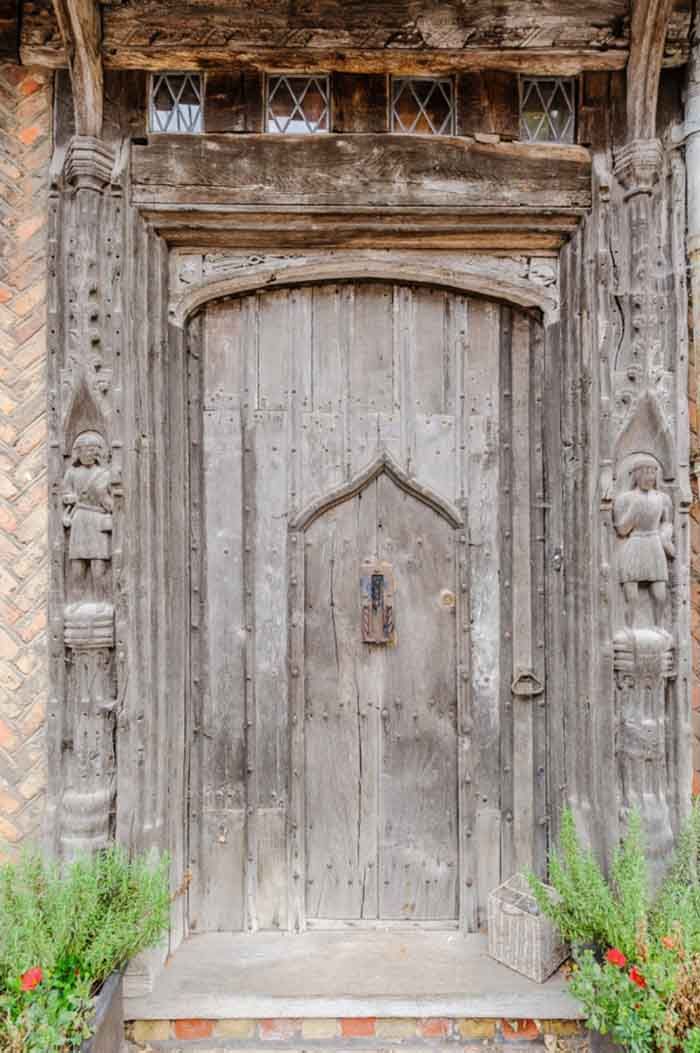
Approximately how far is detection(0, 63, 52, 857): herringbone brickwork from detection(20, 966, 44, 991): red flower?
2.67 ft

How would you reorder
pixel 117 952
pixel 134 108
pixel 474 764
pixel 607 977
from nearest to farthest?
Result: pixel 607 977, pixel 117 952, pixel 134 108, pixel 474 764

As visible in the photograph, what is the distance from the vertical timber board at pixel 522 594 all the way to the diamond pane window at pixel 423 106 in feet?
2.78

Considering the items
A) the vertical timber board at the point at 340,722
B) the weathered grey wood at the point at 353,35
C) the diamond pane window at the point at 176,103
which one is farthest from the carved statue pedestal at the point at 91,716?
the weathered grey wood at the point at 353,35

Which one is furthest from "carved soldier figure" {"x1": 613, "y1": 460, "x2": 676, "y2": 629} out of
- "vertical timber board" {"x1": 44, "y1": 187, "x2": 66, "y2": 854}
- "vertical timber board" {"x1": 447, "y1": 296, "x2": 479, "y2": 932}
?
"vertical timber board" {"x1": 44, "y1": 187, "x2": 66, "y2": 854}

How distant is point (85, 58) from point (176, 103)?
361mm

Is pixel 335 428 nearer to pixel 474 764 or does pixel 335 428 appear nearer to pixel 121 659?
pixel 121 659

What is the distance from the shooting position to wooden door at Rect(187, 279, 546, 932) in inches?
111

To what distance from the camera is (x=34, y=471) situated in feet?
8.75

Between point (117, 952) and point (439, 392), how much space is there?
7.95 ft

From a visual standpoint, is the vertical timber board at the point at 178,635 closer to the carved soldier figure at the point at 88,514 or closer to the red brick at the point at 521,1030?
the carved soldier figure at the point at 88,514

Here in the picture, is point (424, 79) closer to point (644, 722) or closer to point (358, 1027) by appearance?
point (644, 722)

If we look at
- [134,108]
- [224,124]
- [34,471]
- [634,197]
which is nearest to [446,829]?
[34,471]

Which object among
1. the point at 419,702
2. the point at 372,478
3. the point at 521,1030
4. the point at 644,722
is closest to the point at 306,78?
the point at 372,478

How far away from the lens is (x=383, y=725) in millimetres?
2820
